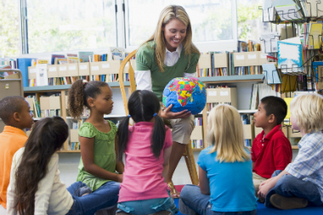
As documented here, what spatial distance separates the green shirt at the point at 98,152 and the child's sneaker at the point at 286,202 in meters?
0.91

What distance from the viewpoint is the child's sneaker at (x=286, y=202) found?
6.03 ft

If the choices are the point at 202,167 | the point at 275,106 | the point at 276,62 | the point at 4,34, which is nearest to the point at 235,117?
the point at 202,167

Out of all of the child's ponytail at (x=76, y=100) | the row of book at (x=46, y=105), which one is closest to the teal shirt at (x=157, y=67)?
the child's ponytail at (x=76, y=100)

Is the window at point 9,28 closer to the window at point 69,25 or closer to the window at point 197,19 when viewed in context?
the window at point 69,25

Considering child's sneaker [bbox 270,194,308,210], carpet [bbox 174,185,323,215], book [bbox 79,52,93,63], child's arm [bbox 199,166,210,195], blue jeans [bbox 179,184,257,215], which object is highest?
book [bbox 79,52,93,63]

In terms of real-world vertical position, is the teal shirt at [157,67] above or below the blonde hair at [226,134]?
above

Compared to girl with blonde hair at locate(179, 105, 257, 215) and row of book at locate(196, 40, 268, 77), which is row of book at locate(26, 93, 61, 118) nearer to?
row of book at locate(196, 40, 268, 77)

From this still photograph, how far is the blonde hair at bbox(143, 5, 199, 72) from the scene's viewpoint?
211 cm

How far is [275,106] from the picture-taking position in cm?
218

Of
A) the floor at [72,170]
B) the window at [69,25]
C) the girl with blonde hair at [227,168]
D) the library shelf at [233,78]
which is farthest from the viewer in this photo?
the window at [69,25]

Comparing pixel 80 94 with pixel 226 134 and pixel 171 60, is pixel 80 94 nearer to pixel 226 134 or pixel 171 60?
pixel 171 60

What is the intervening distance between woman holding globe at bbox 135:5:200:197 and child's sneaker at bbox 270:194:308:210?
0.59 metres

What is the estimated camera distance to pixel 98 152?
186 cm

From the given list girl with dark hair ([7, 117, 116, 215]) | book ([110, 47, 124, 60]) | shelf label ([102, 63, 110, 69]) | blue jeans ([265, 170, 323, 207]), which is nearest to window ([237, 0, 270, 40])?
book ([110, 47, 124, 60])
